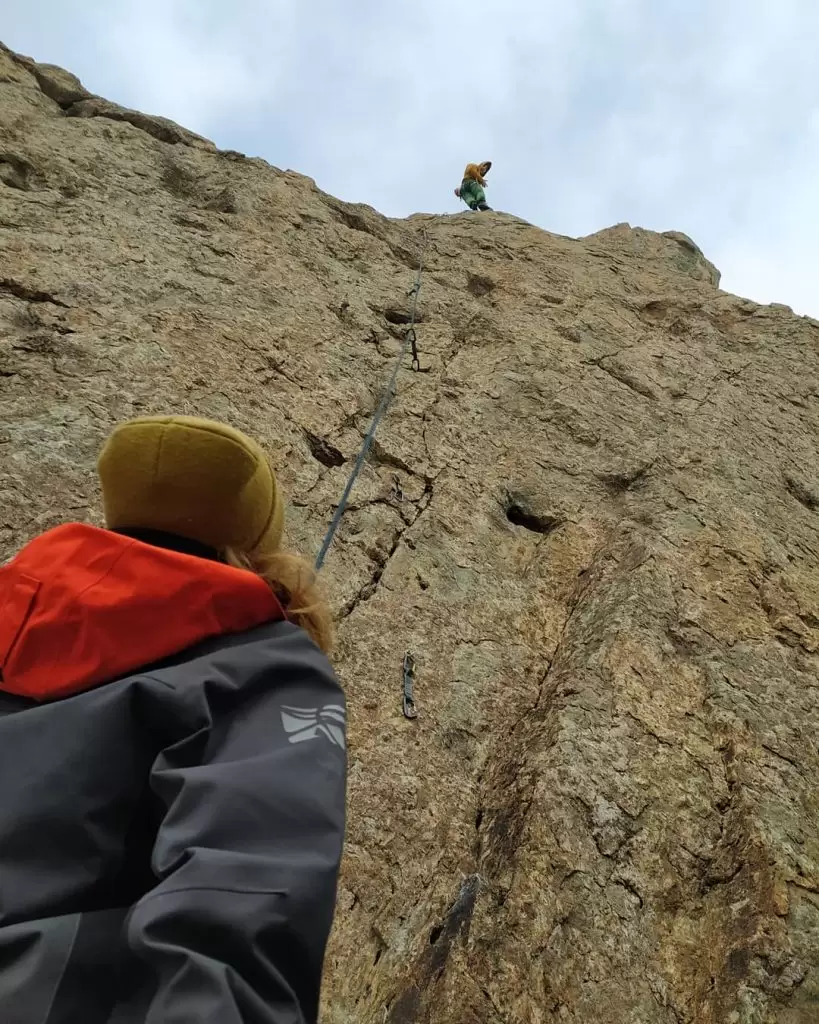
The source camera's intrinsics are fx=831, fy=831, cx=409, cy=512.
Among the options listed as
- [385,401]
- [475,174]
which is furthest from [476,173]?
[385,401]

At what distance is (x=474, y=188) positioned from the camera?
1605cm

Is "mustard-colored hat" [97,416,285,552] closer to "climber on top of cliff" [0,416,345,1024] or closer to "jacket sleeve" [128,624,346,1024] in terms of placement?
"climber on top of cliff" [0,416,345,1024]

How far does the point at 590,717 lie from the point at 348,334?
4275mm

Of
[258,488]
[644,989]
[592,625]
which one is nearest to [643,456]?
[592,625]

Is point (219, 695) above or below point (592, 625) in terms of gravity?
above

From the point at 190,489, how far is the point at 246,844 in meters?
1.00

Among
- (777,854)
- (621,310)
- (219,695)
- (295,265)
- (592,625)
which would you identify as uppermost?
(621,310)

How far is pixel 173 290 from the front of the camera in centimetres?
678

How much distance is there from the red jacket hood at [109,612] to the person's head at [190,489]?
243mm

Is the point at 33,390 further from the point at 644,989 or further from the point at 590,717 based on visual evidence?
the point at 644,989

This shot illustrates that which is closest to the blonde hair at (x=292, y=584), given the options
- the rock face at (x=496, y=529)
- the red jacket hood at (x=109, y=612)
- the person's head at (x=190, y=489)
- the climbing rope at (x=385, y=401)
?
the person's head at (x=190, y=489)

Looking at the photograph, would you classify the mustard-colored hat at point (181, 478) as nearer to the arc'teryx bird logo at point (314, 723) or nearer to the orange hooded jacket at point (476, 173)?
the arc'teryx bird logo at point (314, 723)

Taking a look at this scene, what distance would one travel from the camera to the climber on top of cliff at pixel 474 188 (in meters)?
16.0

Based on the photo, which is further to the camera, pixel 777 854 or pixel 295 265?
pixel 295 265
